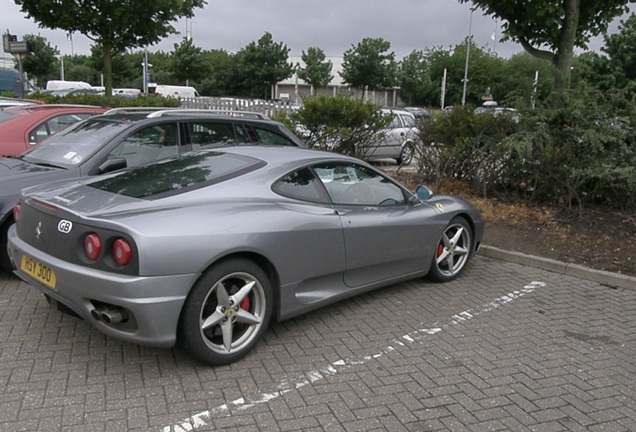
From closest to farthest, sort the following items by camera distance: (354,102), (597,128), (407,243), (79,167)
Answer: (407,243)
(79,167)
(597,128)
(354,102)

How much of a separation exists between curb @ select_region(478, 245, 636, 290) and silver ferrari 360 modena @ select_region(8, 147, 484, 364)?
80.4 inches

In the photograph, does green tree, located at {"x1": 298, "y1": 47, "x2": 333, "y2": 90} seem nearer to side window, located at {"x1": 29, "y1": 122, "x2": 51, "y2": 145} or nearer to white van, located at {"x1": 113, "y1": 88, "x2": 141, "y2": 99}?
white van, located at {"x1": 113, "y1": 88, "x2": 141, "y2": 99}

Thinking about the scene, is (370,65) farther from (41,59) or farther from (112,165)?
(112,165)

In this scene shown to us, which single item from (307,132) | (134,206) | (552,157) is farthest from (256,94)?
(134,206)

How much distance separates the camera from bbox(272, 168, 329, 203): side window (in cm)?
372

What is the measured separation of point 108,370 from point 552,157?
243 inches

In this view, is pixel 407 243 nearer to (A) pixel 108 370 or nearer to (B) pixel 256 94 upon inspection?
(A) pixel 108 370

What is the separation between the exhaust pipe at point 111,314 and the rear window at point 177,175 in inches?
29.6

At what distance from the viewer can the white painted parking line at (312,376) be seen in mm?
2715

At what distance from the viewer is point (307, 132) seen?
9883mm

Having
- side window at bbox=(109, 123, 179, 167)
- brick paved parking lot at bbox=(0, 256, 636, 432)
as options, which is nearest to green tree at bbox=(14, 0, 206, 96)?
side window at bbox=(109, 123, 179, 167)

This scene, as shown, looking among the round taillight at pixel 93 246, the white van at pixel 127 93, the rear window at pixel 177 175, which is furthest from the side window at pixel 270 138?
the white van at pixel 127 93

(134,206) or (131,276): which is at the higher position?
(134,206)

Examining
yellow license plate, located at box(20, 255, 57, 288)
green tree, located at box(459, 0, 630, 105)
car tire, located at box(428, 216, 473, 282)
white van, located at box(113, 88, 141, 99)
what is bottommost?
car tire, located at box(428, 216, 473, 282)
